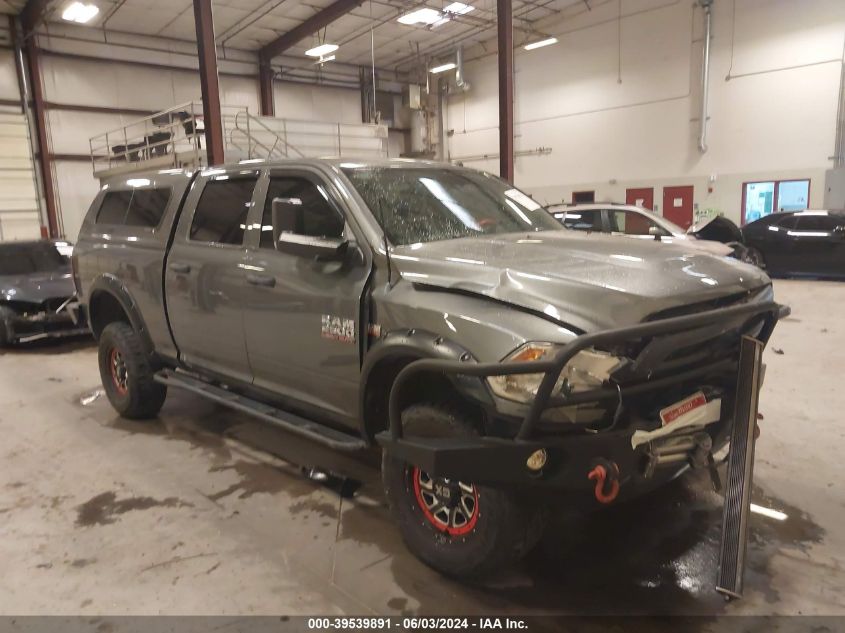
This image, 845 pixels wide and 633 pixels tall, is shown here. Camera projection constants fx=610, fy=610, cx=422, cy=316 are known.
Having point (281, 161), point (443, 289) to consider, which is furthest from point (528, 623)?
point (281, 161)

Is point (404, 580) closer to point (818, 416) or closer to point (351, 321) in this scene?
point (351, 321)

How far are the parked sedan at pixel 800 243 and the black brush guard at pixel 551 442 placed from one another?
427 inches

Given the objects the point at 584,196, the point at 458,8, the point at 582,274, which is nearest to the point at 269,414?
the point at 582,274

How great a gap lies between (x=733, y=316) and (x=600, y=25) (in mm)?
17687

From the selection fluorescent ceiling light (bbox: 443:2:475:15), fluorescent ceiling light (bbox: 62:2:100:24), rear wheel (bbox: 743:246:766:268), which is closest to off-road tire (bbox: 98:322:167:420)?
rear wheel (bbox: 743:246:766:268)

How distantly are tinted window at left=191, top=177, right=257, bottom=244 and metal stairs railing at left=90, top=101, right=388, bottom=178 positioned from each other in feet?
22.5

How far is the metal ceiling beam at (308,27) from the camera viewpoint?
1507 centimetres

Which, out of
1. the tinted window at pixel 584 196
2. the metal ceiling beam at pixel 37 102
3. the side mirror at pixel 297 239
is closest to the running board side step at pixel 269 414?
the side mirror at pixel 297 239

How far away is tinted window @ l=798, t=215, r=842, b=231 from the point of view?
11078 millimetres

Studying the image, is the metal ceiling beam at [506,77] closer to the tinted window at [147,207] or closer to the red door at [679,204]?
the red door at [679,204]

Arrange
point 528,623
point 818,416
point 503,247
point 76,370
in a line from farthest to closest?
point 76,370 → point 818,416 → point 503,247 → point 528,623

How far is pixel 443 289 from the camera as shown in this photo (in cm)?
255

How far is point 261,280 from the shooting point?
131 inches

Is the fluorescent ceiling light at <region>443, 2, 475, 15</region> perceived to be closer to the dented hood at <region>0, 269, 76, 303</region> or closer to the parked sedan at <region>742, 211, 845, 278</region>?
the parked sedan at <region>742, 211, 845, 278</region>
